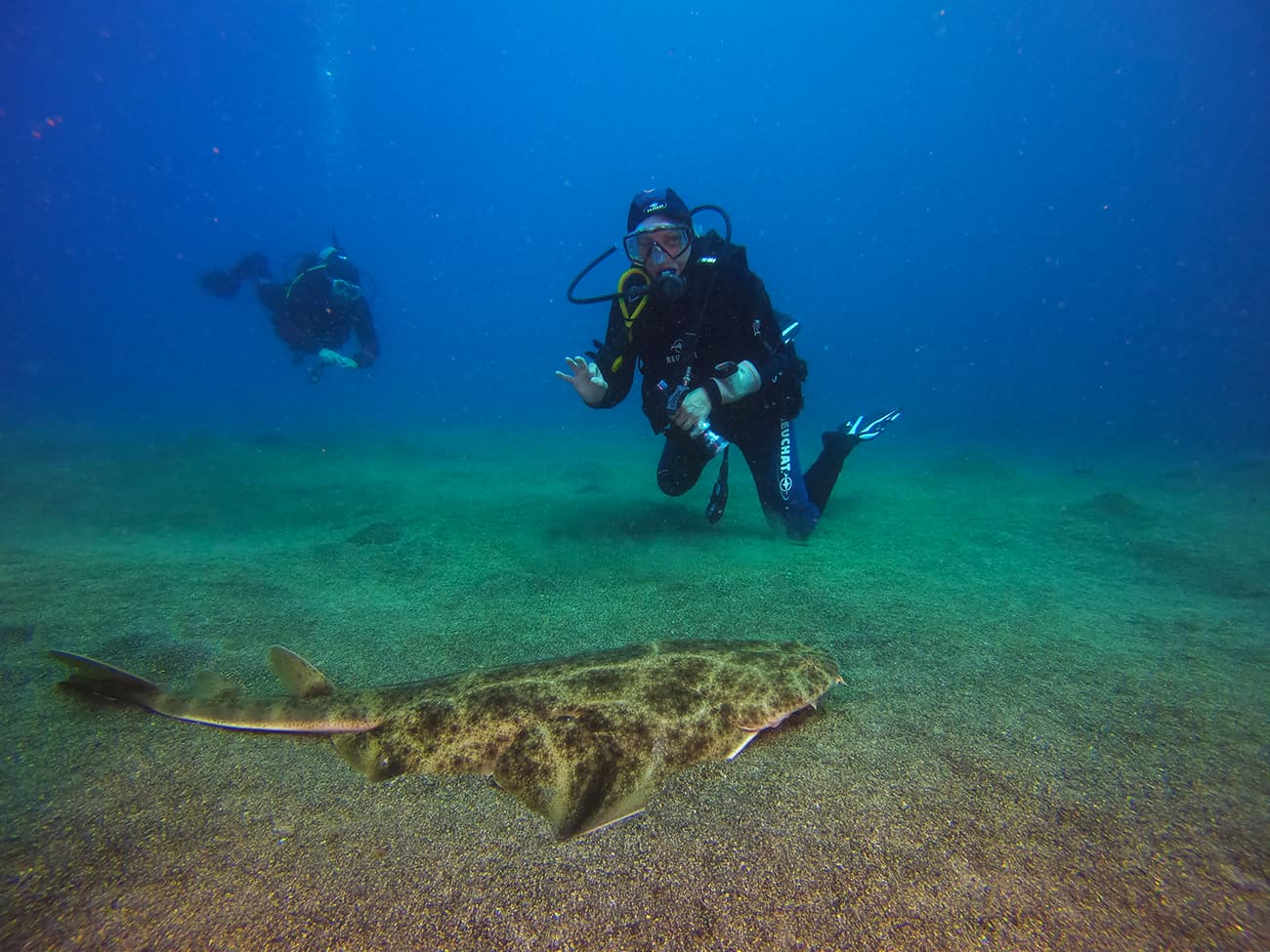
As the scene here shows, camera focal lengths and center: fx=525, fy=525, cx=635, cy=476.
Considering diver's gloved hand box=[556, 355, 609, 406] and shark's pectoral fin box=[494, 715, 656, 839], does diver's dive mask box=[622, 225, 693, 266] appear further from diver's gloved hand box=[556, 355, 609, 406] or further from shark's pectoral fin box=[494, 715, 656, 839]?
shark's pectoral fin box=[494, 715, 656, 839]

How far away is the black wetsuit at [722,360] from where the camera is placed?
6062mm

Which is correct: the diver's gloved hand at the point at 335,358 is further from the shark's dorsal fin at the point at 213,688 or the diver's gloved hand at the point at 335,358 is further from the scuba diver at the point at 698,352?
the shark's dorsal fin at the point at 213,688

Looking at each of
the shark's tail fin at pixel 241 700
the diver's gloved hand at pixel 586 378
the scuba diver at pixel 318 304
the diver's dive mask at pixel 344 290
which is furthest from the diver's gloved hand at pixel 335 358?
the shark's tail fin at pixel 241 700

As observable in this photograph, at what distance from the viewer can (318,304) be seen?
13109mm

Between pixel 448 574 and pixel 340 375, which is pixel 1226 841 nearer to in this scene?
pixel 448 574

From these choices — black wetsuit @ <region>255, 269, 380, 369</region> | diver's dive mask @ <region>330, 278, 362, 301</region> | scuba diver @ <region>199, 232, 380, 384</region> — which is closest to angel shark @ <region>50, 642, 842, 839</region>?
scuba diver @ <region>199, 232, 380, 384</region>

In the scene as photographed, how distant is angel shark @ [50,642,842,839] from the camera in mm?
2361

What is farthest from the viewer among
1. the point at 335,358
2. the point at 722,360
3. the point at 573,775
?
the point at 335,358

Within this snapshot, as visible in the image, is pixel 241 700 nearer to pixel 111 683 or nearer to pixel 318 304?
pixel 111 683

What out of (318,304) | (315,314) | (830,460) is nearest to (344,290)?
(318,304)

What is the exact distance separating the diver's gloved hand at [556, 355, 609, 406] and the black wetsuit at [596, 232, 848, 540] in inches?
7.5

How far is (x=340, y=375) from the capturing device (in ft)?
165

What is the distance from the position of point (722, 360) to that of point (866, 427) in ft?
9.38

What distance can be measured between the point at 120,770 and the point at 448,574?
9.77 ft
